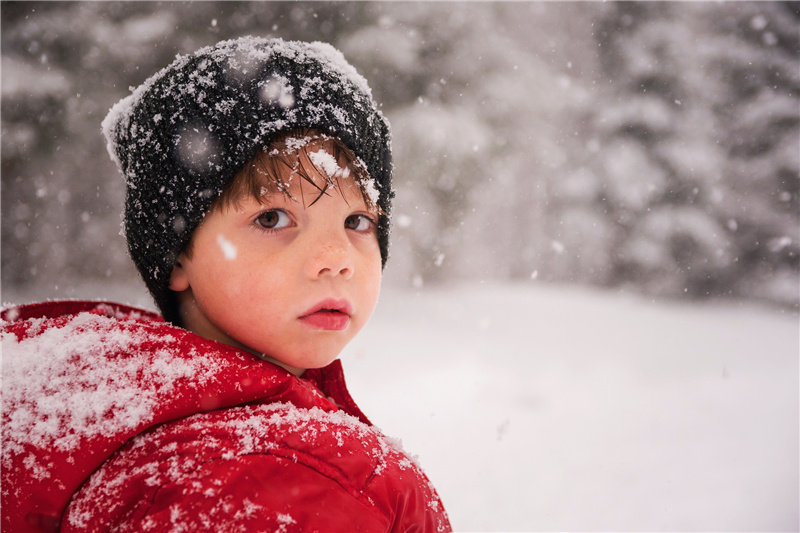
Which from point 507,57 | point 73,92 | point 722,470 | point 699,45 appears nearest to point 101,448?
point 722,470

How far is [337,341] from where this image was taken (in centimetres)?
115

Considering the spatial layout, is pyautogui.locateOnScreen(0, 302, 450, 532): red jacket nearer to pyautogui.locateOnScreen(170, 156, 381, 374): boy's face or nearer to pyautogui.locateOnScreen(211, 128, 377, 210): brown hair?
pyautogui.locateOnScreen(170, 156, 381, 374): boy's face

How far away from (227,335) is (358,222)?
406 millimetres

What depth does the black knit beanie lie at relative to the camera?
1.11m

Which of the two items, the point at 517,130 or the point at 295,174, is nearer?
the point at 295,174

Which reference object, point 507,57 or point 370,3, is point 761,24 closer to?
point 507,57

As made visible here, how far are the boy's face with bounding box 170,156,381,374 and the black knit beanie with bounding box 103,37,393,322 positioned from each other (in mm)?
86

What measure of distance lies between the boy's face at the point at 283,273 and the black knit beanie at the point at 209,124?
86 mm

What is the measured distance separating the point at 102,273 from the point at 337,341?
636cm

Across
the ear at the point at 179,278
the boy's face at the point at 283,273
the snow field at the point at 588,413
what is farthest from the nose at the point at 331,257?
the snow field at the point at 588,413

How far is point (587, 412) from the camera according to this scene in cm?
369

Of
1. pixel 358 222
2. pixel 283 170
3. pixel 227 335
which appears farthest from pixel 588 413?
pixel 283 170

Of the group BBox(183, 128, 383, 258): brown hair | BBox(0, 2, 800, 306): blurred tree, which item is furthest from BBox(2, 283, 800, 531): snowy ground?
BBox(183, 128, 383, 258): brown hair

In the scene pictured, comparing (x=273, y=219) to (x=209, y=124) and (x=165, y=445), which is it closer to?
(x=209, y=124)
